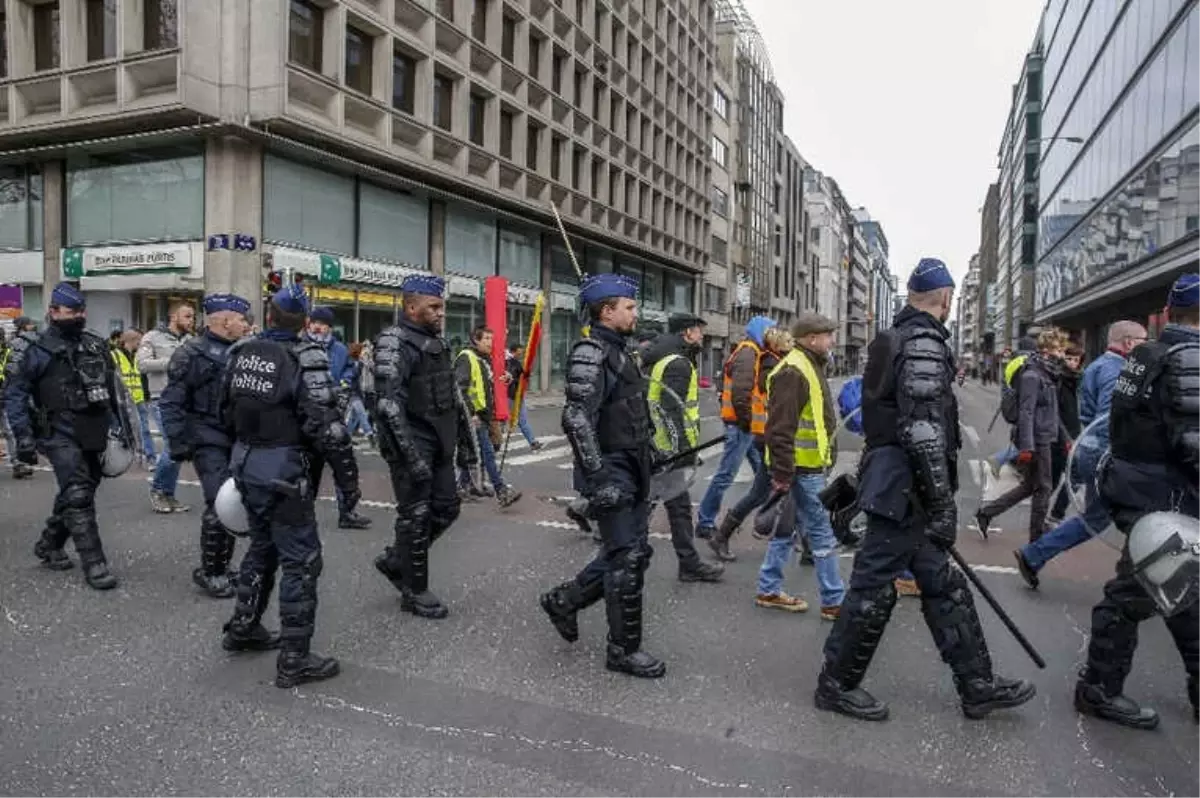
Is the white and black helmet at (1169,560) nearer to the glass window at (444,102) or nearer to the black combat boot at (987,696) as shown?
the black combat boot at (987,696)

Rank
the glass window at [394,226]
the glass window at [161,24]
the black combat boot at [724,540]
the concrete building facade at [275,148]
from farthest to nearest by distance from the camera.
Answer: the glass window at [394,226] → the concrete building facade at [275,148] → the glass window at [161,24] → the black combat boot at [724,540]

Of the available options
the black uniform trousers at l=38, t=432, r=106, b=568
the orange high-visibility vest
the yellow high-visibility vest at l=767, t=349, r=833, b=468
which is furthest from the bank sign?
the yellow high-visibility vest at l=767, t=349, r=833, b=468

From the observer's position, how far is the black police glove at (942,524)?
358cm

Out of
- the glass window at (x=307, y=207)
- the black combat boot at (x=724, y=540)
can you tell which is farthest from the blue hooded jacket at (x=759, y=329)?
Answer: the glass window at (x=307, y=207)

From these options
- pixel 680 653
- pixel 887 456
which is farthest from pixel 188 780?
pixel 887 456

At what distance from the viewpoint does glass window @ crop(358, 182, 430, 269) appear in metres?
23.0

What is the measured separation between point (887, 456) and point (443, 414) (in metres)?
2.56

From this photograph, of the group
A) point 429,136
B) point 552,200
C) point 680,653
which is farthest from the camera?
point 552,200

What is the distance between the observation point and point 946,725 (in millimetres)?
3719

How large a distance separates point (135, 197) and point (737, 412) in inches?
706

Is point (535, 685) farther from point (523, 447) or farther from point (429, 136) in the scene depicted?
point (429, 136)

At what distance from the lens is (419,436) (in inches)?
201

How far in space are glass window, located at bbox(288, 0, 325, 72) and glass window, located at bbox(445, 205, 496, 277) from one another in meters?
6.30

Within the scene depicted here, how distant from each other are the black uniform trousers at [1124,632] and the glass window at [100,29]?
22.7 metres
